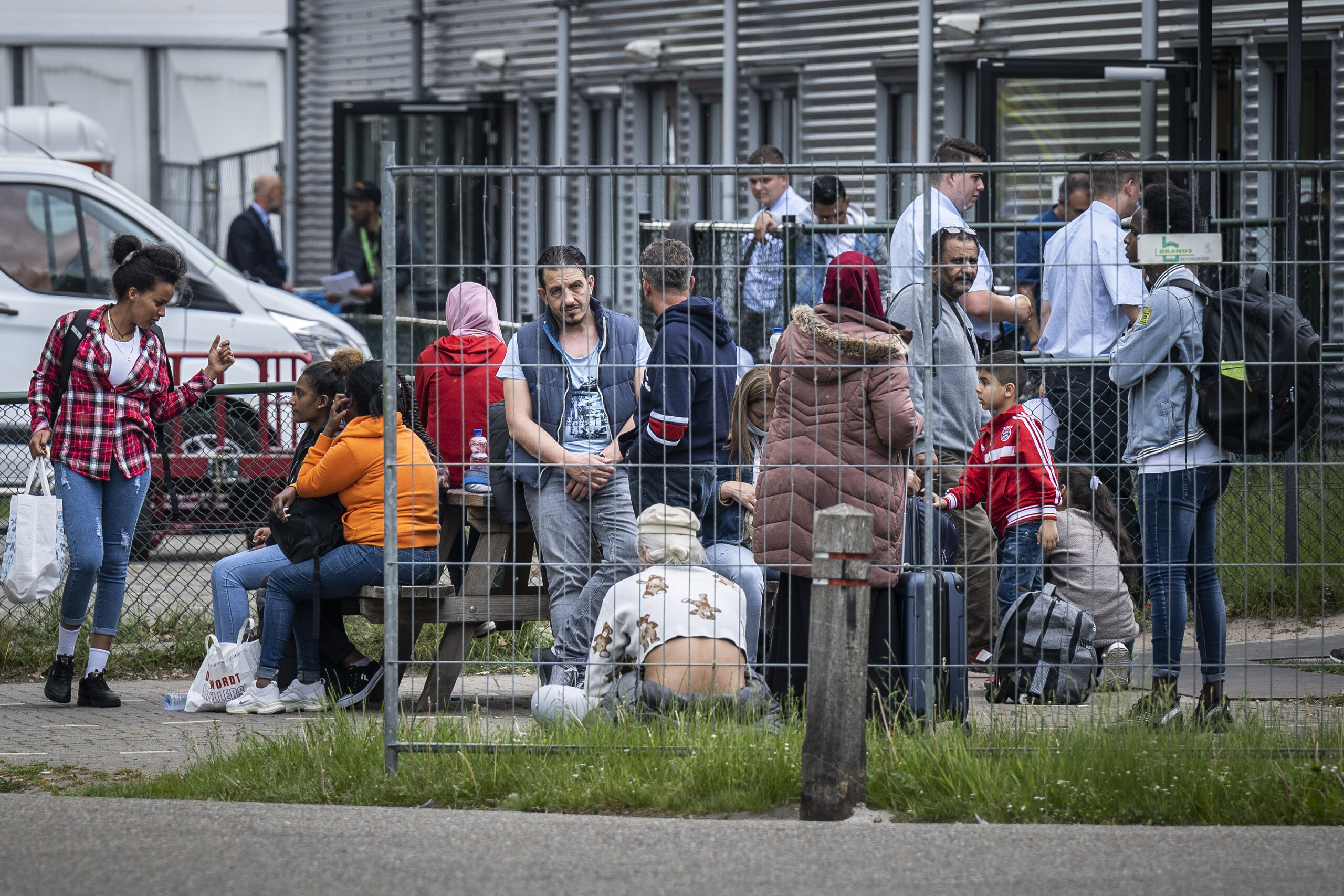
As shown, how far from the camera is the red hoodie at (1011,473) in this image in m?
7.33

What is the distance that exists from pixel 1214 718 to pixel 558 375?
260cm

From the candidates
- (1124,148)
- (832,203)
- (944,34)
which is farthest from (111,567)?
(944,34)

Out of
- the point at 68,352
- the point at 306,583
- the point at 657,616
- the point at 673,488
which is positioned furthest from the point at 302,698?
the point at 657,616

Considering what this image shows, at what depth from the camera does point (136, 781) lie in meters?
6.26

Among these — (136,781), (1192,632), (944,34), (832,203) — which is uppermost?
(944,34)

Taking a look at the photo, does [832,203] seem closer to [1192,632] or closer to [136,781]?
[1192,632]

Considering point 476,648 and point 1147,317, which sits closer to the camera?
point 1147,317

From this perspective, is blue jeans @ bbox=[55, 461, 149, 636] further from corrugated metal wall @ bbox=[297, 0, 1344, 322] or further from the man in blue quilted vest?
corrugated metal wall @ bbox=[297, 0, 1344, 322]

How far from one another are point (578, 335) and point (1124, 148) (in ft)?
28.5

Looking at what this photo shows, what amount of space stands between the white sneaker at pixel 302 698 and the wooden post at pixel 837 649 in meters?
3.05

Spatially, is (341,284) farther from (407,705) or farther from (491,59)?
(407,705)

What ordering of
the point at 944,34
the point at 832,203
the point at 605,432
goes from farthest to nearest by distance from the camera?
the point at 944,34, the point at 832,203, the point at 605,432

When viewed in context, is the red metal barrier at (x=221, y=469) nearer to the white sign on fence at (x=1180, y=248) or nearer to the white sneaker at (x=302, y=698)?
the white sneaker at (x=302, y=698)

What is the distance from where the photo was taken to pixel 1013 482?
7.50 meters
